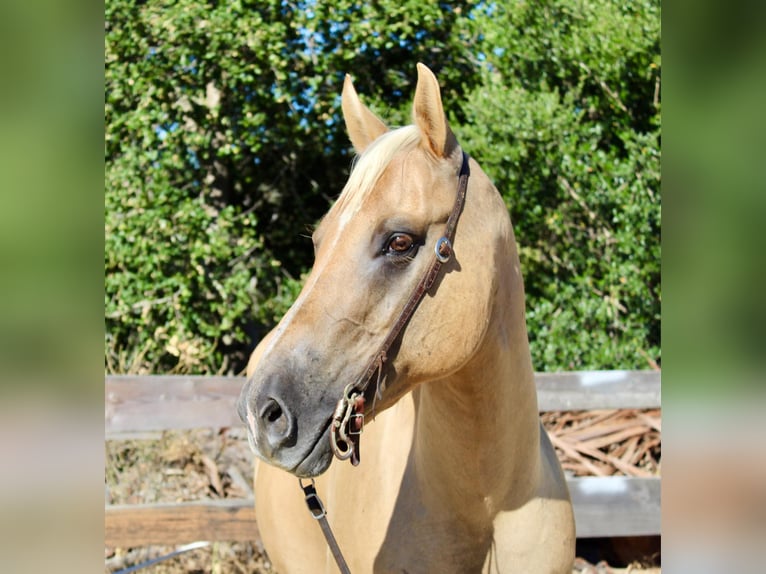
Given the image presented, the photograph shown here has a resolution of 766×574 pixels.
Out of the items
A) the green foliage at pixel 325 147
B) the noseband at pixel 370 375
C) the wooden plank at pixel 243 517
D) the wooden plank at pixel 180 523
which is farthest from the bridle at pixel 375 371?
the green foliage at pixel 325 147

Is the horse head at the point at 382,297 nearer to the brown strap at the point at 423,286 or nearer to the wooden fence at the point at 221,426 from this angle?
the brown strap at the point at 423,286

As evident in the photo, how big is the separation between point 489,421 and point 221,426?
11.0ft

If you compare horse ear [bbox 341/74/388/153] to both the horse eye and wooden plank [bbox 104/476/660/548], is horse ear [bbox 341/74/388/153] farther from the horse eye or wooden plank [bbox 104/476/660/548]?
wooden plank [bbox 104/476/660/548]

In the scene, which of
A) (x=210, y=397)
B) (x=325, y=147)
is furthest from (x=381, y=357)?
(x=325, y=147)

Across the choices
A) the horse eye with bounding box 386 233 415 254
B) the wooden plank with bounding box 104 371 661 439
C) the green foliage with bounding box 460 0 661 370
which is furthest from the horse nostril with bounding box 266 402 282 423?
the green foliage with bounding box 460 0 661 370

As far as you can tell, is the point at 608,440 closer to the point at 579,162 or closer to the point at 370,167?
the point at 579,162

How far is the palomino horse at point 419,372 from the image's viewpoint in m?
1.68

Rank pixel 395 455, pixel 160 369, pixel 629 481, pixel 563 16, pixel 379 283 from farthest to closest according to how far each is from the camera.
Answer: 1. pixel 563 16
2. pixel 160 369
3. pixel 629 481
4. pixel 395 455
5. pixel 379 283

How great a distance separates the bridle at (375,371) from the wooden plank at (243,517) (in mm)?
3069

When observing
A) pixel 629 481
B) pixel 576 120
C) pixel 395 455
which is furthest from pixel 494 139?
pixel 395 455

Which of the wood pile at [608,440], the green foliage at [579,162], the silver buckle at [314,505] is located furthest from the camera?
the green foliage at [579,162]
